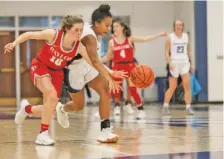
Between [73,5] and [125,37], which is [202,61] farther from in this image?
[125,37]

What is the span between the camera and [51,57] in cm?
564

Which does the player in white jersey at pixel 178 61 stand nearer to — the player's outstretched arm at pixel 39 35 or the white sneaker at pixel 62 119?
the white sneaker at pixel 62 119

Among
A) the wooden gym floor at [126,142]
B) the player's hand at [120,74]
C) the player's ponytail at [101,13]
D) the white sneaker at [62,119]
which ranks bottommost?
the wooden gym floor at [126,142]

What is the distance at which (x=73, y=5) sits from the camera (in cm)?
1688

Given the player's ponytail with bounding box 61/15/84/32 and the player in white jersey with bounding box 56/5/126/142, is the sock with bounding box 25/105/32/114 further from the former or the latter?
the player's ponytail with bounding box 61/15/84/32

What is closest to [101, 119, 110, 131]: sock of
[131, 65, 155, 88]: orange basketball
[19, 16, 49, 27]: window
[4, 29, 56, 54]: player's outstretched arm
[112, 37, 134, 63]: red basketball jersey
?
[131, 65, 155, 88]: orange basketball

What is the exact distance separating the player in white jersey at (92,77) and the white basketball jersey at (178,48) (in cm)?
429

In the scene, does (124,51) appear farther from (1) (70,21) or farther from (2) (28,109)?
(1) (70,21)

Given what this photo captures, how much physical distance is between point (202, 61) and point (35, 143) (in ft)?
34.8

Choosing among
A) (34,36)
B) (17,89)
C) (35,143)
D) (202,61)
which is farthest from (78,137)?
(17,89)

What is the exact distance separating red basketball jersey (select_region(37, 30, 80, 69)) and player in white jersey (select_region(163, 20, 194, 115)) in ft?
15.6

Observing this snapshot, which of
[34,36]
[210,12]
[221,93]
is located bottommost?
[221,93]

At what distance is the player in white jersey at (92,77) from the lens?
18.1ft

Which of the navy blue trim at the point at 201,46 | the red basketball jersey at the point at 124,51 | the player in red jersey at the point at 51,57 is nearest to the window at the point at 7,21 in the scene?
the navy blue trim at the point at 201,46
